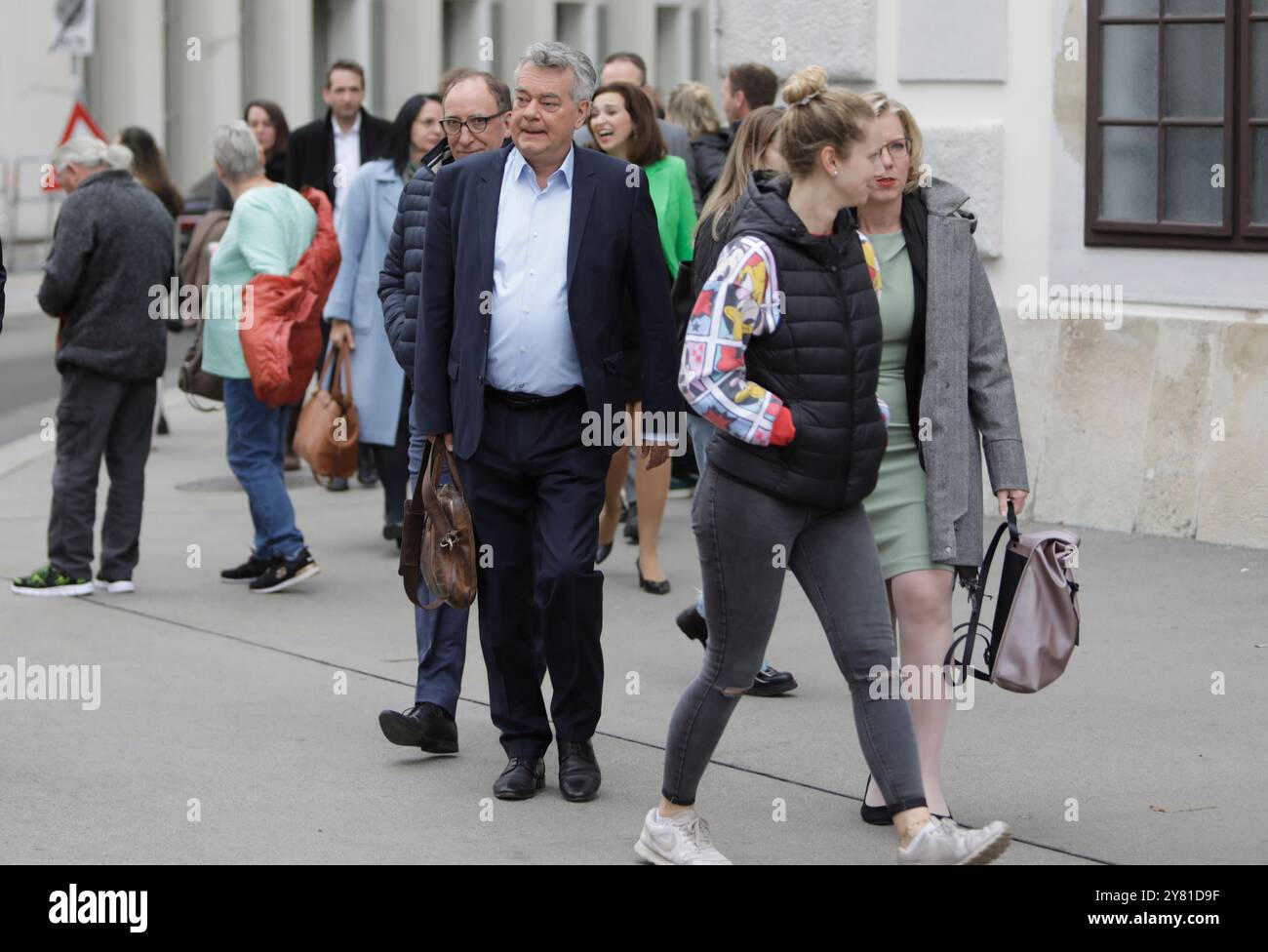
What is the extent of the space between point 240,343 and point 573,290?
3.47 m

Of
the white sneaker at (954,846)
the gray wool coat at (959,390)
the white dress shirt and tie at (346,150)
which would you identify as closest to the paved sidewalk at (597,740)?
the white sneaker at (954,846)

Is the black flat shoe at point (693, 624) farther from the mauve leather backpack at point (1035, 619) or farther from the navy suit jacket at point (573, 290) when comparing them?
the mauve leather backpack at point (1035, 619)

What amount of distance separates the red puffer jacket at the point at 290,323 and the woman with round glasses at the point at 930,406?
3.85 metres

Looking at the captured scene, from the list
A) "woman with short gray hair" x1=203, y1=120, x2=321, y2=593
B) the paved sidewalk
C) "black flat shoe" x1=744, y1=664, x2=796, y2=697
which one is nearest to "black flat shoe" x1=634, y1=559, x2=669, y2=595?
the paved sidewalk

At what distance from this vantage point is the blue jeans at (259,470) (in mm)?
8930

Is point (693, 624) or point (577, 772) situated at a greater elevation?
point (693, 624)

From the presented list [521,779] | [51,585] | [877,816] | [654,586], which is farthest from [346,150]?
[877,816]

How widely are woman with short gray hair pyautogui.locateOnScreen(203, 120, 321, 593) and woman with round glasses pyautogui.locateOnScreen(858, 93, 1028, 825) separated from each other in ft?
13.0

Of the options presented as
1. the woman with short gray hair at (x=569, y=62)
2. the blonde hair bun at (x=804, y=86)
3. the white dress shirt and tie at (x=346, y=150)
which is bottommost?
the blonde hair bun at (x=804, y=86)

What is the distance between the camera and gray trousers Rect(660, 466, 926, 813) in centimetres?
495

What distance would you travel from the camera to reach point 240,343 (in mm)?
8805

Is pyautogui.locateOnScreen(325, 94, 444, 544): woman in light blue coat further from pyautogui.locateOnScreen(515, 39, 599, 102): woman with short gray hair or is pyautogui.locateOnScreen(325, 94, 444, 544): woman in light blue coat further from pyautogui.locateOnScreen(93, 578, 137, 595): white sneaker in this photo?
pyautogui.locateOnScreen(515, 39, 599, 102): woman with short gray hair

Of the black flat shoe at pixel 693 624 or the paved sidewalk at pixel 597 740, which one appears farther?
the black flat shoe at pixel 693 624

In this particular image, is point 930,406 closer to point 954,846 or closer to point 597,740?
point 954,846
